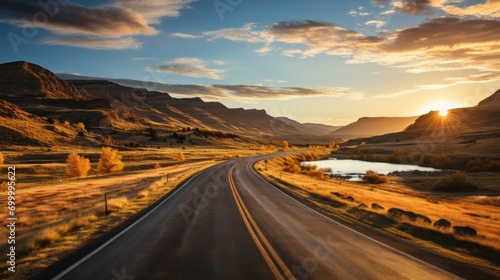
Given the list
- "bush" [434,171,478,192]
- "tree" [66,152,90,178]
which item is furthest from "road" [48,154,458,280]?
"tree" [66,152,90,178]

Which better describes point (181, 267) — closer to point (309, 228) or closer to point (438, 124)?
point (309, 228)

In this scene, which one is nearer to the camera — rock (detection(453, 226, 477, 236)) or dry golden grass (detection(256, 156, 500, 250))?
rock (detection(453, 226, 477, 236))

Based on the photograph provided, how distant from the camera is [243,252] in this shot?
10.0 meters

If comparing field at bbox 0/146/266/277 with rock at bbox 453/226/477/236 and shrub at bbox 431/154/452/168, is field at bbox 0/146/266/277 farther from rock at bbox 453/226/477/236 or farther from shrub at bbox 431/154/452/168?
shrub at bbox 431/154/452/168

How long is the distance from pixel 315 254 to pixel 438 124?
212 m

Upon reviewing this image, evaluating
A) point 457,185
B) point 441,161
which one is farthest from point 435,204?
point 441,161

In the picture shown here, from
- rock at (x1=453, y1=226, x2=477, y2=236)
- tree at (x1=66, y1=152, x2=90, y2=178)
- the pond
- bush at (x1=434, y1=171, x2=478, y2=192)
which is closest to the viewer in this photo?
rock at (x1=453, y1=226, x2=477, y2=236)

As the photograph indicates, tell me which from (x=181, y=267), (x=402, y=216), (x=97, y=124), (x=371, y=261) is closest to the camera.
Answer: (x=181, y=267)

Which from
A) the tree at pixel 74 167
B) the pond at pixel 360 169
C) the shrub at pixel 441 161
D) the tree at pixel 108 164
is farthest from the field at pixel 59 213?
the shrub at pixel 441 161

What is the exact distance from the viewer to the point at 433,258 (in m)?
10.1

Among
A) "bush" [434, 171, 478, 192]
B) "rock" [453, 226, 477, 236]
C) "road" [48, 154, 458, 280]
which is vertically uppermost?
"road" [48, 154, 458, 280]

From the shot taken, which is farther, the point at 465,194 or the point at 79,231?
the point at 465,194

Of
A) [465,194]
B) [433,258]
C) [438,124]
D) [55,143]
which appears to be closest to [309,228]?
[433,258]

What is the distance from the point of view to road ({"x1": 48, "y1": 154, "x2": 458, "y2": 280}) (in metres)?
8.34
